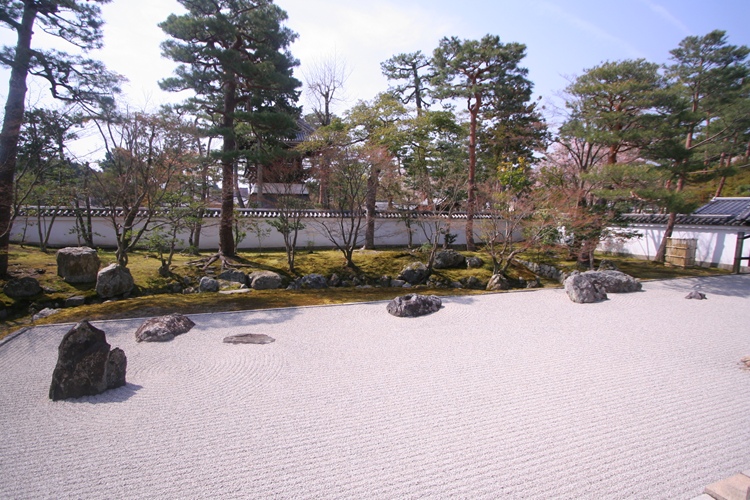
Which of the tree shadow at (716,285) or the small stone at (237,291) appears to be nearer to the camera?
the small stone at (237,291)

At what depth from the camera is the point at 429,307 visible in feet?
23.1

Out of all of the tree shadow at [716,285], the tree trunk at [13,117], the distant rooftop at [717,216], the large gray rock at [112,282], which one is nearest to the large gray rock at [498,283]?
the tree shadow at [716,285]

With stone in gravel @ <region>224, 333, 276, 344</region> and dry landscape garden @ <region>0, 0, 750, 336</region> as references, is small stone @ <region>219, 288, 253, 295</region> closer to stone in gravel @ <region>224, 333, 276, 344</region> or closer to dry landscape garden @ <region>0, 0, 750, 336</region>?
dry landscape garden @ <region>0, 0, 750, 336</region>

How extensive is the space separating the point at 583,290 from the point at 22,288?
11.3 m

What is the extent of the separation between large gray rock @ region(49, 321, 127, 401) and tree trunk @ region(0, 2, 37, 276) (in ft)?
21.0

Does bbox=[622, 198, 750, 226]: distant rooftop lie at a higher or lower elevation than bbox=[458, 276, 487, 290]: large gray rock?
higher

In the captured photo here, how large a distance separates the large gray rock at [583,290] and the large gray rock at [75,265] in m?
10.5

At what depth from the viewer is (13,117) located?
7.82 m

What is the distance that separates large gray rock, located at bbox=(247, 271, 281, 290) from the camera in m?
9.13

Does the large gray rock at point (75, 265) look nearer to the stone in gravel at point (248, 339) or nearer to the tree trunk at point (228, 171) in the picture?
the tree trunk at point (228, 171)

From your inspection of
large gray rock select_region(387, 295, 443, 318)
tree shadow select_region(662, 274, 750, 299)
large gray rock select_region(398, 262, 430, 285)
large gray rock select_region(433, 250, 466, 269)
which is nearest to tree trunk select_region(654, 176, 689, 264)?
tree shadow select_region(662, 274, 750, 299)

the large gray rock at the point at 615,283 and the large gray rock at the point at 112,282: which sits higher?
the large gray rock at the point at 615,283

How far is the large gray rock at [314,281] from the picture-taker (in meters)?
9.48

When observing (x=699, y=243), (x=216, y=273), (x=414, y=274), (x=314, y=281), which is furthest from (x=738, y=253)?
(x=216, y=273)
